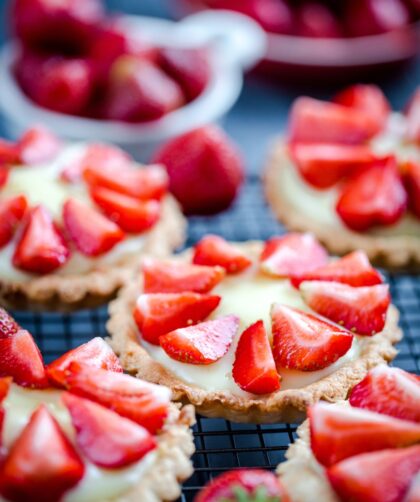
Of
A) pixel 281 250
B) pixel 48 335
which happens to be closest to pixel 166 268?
pixel 281 250

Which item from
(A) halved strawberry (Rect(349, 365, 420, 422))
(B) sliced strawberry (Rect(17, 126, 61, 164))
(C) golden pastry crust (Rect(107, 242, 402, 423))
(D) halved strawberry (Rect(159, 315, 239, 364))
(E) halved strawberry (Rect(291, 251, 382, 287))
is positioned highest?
(A) halved strawberry (Rect(349, 365, 420, 422))

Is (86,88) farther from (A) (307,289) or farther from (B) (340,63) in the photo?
(A) (307,289)

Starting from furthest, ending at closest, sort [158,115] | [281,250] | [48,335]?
[158,115] < [48,335] < [281,250]

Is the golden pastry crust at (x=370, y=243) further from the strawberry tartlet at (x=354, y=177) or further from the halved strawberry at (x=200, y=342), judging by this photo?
the halved strawberry at (x=200, y=342)

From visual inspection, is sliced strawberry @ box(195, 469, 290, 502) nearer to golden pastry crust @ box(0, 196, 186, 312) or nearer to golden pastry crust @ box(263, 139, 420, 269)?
golden pastry crust @ box(0, 196, 186, 312)

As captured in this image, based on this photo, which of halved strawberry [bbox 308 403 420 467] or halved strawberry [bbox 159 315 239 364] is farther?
halved strawberry [bbox 159 315 239 364]

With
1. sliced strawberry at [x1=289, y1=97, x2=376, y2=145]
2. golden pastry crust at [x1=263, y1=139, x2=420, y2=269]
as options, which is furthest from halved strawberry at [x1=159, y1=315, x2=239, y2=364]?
sliced strawberry at [x1=289, y1=97, x2=376, y2=145]

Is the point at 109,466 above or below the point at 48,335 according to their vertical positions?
above

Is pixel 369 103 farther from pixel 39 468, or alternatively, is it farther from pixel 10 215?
pixel 39 468

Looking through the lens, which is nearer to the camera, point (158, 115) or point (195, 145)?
point (195, 145)
